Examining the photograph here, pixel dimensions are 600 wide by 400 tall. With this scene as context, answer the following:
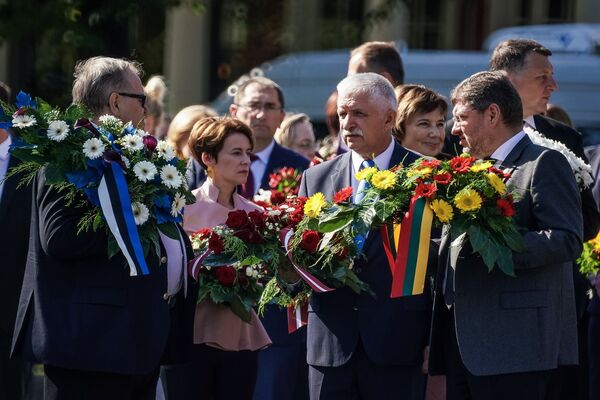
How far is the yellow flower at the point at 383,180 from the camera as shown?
18.7 feet

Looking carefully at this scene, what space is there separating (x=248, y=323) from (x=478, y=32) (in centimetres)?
1993

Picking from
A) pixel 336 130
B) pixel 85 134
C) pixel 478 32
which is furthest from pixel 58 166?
pixel 478 32

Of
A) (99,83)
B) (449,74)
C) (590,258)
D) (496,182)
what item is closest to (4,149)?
(99,83)

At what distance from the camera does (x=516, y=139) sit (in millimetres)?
5883

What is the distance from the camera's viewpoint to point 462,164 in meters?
5.62

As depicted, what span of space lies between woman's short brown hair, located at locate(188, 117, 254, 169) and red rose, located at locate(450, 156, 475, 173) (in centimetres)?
198

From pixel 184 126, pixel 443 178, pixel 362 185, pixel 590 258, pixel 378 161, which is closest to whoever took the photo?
pixel 443 178

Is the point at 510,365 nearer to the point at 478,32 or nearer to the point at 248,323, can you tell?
the point at 248,323

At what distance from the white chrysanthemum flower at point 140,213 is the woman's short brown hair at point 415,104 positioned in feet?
6.63

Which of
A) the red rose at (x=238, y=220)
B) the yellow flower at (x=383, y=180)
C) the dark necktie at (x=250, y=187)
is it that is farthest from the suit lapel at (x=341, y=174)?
the dark necktie at (x=250, y=187)

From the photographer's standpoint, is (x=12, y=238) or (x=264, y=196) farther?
(x=264, y=196)

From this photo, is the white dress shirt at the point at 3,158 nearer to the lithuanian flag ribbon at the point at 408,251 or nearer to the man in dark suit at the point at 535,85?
the lithuanian flag ribbon at the point at 408,251

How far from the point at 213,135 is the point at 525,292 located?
7.51 ft

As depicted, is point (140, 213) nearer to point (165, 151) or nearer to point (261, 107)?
point (165, 151)
